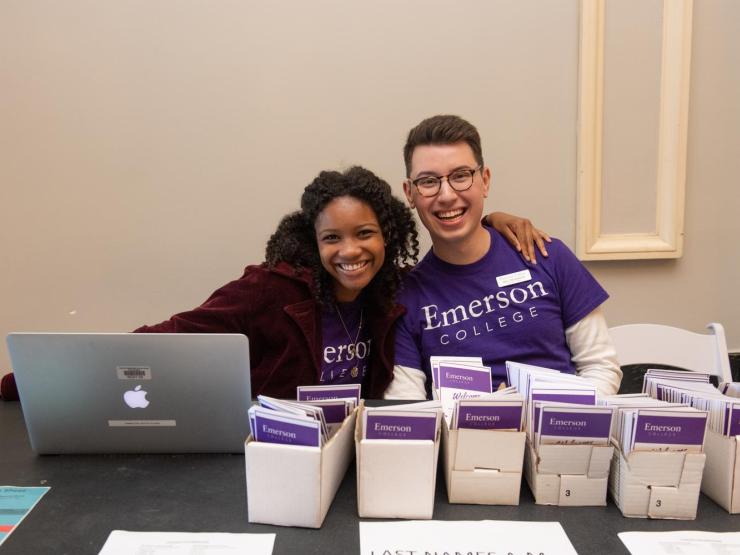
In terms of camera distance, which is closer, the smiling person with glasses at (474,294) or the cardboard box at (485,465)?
the cardboard box at (485,465)

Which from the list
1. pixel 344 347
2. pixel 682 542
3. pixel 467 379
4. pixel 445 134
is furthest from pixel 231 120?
pixel 682 542

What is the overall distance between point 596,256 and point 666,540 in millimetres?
1712

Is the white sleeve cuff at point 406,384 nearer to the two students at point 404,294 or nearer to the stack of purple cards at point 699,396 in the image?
the two students at point 404,294

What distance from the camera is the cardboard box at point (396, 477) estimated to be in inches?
35.0

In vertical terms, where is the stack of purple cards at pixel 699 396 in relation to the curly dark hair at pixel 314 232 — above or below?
below

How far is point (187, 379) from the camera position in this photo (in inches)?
42.3

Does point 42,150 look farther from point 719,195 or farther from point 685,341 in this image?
point 719,195

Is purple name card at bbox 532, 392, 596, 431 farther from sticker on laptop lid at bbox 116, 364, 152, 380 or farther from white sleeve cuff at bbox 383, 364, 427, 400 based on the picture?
sticker on laptop lid at bbox 116, 364, 152, 380

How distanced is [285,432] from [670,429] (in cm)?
63

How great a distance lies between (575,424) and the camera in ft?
3.01

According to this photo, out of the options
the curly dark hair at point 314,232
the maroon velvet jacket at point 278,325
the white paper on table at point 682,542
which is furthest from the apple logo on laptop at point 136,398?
the white paper on table at point 682,542

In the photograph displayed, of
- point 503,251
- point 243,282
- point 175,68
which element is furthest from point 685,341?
point 175,68

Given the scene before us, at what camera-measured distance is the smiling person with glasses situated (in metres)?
1.62

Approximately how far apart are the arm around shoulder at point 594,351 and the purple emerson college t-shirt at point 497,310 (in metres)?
0.03
